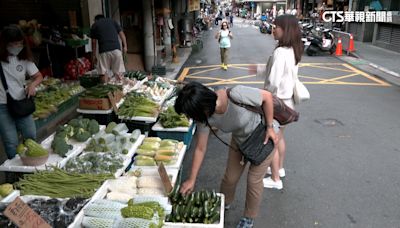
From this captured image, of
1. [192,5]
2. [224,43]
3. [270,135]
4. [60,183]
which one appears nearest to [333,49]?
[224,43]

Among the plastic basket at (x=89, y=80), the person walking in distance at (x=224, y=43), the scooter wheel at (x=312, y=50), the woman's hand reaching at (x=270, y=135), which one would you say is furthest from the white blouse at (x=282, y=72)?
the scooter wheel at (x=312, y=50)

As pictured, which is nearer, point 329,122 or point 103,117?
point 103,117

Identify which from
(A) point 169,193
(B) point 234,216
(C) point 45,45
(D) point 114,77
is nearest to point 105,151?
(A) point 169,193

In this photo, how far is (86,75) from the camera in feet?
26.6

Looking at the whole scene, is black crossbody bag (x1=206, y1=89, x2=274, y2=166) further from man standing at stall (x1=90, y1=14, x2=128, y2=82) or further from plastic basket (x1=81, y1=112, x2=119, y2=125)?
man standing at stall (x1=90, y1=14, x2=128, y2=82)

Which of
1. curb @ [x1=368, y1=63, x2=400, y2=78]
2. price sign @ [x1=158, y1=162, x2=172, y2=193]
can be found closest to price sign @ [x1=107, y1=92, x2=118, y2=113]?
price sign @ [x1=158, y1=162, x2=172, y2=193]

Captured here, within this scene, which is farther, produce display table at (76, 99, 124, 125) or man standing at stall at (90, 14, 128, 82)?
man standing at stall at (90, 14, 128, 82)

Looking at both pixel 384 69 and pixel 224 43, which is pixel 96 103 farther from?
pixel 384 69

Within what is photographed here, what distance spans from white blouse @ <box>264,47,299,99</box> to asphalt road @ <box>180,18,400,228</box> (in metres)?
1.37

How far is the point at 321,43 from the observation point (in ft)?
54.5

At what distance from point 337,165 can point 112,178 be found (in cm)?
350

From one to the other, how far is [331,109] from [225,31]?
21.1 ft

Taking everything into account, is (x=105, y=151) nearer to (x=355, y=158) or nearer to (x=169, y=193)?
(x=169, y=193)

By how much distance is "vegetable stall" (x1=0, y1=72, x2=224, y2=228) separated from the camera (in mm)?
3100
